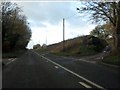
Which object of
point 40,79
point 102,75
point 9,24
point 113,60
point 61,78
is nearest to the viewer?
point 40,79

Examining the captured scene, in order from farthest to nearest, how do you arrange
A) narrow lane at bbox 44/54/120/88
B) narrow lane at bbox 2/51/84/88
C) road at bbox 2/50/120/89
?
narrow lane at bbox 44/54/120/88 < road at bbox 2/50/120/89 < narrow lane at bbox 2/51/84/88

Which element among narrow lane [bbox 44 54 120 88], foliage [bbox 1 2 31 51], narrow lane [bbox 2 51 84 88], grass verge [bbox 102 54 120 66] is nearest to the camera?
narrow lane [bbox 2 51 84 88]

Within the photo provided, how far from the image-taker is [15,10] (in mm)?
76250

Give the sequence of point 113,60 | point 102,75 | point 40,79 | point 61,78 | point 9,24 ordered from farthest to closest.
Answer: point 9,24 < point 113,60 < point 102,75 < point 61,78 < point 40,79

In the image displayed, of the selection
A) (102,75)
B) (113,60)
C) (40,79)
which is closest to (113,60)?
(113,60)

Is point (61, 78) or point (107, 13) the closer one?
point (61, 78)

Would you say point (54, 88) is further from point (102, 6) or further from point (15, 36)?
point (15, 36)

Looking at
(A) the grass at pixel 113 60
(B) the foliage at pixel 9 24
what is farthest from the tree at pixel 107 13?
(B) the foliage at pixel 9 24

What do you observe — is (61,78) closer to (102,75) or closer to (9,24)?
(102,75)

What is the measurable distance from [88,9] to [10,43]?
2023 inches

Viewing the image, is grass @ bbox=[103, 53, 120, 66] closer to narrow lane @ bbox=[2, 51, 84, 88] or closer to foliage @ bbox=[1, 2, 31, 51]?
narrow lane @ bbox=[2, 51, 84, 88]

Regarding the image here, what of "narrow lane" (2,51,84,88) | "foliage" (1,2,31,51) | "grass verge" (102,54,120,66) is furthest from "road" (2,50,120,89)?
"foliage" (1,2,31,51)

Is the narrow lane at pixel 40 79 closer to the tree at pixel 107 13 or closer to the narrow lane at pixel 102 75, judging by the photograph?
the narrow lane at pixel 102 75

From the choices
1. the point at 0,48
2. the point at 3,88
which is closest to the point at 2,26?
the point at 0,48
